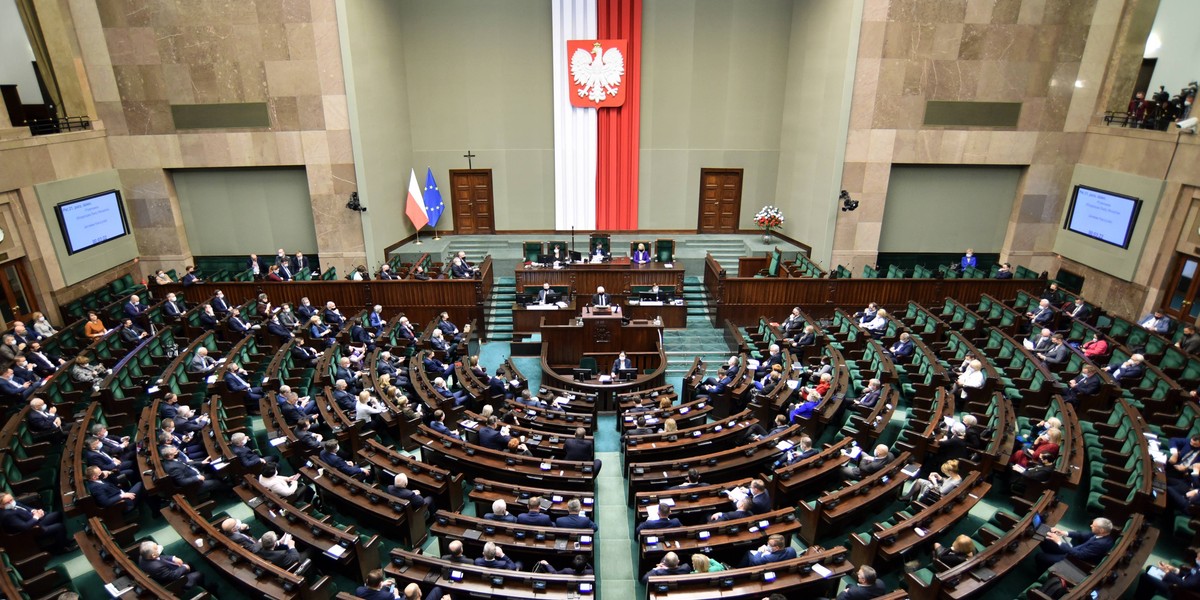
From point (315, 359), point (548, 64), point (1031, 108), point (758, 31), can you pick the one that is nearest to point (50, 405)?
point (315, 359)

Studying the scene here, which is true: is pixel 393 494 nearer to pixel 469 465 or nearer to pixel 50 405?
pixel 469 465

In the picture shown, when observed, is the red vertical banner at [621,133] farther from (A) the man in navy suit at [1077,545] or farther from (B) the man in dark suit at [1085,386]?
(A) the man in navy suit at [1077,545]

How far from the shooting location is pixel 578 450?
862cm

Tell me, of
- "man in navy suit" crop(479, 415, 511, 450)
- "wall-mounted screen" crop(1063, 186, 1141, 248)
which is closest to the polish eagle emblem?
"wall-mounted screen" crop(1063, 186, 1141, 248)

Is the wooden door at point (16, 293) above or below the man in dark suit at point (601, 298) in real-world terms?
above

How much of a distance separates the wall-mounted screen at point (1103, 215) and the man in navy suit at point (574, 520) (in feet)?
48.1

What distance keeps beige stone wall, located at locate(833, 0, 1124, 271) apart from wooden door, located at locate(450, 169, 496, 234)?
1095 centimetres

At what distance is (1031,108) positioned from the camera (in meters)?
16.1

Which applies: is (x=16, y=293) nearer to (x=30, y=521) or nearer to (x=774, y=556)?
(x=30, y=521)

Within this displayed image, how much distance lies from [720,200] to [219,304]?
1464cm

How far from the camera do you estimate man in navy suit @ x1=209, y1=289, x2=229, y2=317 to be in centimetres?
1353

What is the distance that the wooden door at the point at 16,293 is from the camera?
1286 centimetres

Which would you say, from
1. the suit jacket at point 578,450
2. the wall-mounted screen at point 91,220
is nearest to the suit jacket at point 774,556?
the suit jacket at point 578,450

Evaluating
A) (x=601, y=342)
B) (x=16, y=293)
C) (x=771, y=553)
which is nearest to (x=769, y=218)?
(x=601, y=342)
